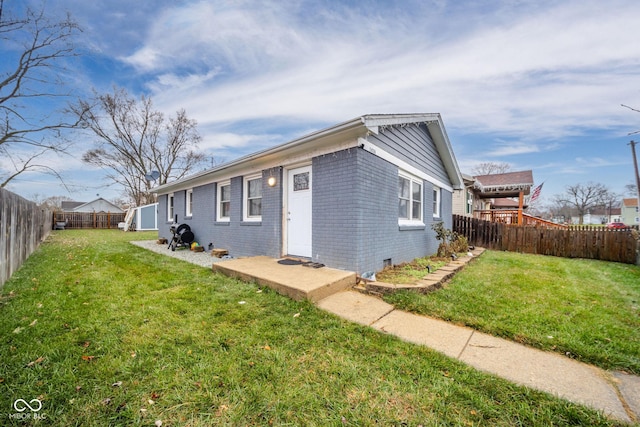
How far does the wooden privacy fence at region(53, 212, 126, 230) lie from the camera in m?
23.7

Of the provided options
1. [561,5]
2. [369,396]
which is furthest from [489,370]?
[561,5]

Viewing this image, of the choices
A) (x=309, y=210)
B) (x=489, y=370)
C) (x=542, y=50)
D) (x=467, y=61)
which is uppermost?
(x=467, y=61)

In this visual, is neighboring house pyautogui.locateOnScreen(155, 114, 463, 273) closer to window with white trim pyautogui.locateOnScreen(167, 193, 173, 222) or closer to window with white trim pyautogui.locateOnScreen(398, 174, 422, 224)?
window with white trim pyautogui.locateOnScreen(398, 174, 422, 224)

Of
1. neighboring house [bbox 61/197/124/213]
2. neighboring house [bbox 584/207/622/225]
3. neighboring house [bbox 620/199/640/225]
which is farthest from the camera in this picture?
neighboring house [bbox 584/207/622/225]

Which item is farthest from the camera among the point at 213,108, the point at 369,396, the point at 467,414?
the point at 213,108

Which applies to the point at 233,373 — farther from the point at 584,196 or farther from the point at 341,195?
the point at 584,196

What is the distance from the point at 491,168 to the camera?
114ft

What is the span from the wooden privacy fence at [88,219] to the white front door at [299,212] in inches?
1085

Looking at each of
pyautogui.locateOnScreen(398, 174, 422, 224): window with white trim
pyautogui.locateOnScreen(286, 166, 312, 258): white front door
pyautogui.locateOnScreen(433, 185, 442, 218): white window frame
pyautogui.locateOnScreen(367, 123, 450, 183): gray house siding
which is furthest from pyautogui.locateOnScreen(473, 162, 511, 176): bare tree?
pyautogui.locateOnScreen(286, 166, 312, 258): white front door

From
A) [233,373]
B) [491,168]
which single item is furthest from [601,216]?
[233,373]

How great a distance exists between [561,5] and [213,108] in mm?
12601

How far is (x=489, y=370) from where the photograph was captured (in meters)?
2.33

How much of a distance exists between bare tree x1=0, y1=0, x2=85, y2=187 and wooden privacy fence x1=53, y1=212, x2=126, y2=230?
17.8 metres

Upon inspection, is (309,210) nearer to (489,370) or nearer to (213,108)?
(489,370)
